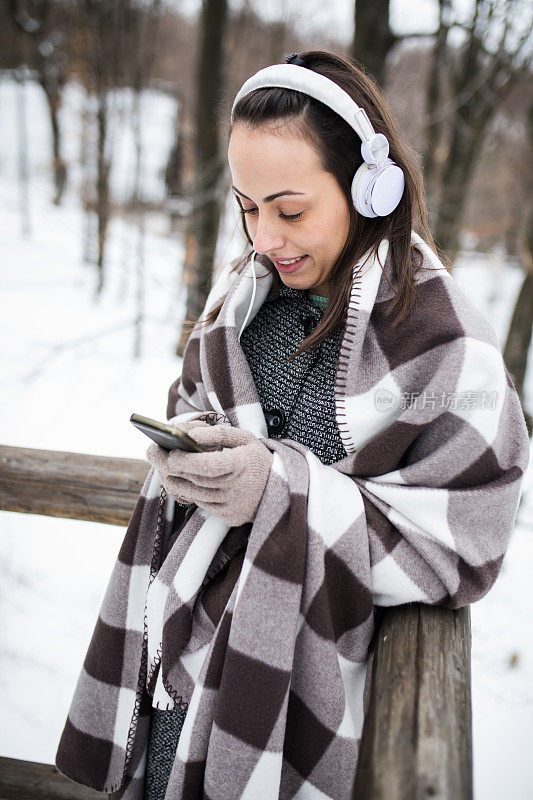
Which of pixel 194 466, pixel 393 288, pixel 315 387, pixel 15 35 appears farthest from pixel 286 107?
pixel 15 35

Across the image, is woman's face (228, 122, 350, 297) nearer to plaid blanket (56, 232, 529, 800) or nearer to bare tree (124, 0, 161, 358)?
plaid blanket (56, 232, 529, 800)

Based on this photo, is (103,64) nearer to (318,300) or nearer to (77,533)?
(77,533)

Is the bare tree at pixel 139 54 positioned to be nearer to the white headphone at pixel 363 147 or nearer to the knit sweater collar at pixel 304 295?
the knit sweater collar at pixel 304 295

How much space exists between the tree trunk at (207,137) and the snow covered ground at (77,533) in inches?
13.1

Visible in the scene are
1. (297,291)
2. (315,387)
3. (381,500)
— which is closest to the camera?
(381,500)

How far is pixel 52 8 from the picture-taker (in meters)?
10.4

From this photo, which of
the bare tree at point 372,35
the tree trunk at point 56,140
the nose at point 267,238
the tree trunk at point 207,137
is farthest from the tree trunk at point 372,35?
the tree trunk at point 56,140

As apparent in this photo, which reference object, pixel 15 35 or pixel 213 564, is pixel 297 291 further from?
pixel 15 35

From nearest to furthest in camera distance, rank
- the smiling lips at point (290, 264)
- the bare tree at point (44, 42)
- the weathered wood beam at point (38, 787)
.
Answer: the smiling lips at point (290, 264) < the weathered wood beam at point (38, 787) < the bare tree at point (44, 42)

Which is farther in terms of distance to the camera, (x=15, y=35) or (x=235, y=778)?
(x=15, y=35)

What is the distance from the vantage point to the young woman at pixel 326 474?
3.34 ft

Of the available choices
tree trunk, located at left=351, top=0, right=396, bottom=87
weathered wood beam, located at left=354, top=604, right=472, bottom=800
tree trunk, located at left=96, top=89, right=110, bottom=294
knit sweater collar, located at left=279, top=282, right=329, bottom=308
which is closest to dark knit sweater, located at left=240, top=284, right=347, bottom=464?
knit sweater collar, located at left=279, top=282, right=329, bottom=308

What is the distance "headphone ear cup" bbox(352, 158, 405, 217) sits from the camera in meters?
1.08

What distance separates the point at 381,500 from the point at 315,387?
30cm
